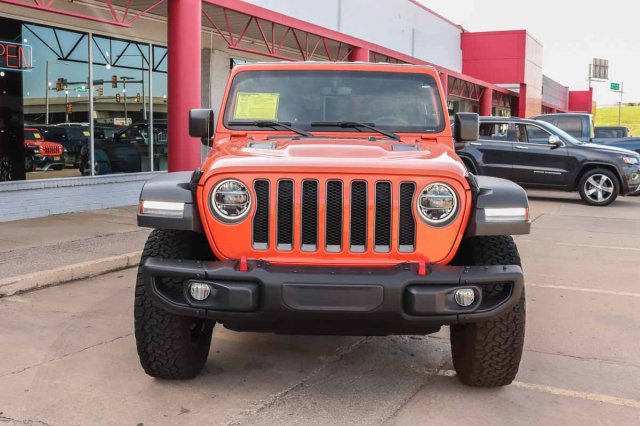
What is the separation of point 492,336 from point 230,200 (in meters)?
1.54

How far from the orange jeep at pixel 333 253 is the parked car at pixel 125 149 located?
28.2 ft

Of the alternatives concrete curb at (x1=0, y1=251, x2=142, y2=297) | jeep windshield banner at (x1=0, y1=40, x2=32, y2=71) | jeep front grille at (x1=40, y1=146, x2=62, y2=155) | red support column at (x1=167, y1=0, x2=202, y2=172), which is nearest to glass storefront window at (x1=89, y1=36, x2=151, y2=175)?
jeep front grille at (x1=40, y1=146, x2=62, y2=155)

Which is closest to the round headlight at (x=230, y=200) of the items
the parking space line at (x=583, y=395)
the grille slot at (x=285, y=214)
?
the grille slot at (x=285, y=214)

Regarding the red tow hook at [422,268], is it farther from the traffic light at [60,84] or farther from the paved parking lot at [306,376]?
the traffic light at [60,84]

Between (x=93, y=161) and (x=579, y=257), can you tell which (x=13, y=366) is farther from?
(x=93, y=161)

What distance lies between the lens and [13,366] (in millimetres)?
4121

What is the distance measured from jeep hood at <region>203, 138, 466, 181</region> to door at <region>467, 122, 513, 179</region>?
34.2 feet

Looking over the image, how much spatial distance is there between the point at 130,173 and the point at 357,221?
999cm

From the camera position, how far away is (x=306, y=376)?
4.01 metres

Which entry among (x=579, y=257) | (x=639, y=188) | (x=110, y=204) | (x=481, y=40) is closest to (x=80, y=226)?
(x=110, y=204)

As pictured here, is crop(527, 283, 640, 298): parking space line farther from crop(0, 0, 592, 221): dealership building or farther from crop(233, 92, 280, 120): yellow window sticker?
crop(0, 0, 592, 221): dealership building

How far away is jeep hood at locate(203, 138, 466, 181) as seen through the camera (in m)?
3.41

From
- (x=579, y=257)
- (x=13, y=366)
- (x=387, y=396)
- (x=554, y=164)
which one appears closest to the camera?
(x=387, y=396)

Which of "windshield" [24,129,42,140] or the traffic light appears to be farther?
the traffic light
